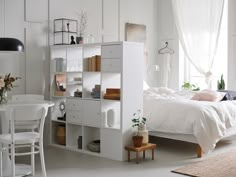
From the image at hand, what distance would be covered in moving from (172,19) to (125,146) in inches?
156

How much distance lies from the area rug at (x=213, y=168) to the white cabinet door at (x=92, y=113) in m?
1.33

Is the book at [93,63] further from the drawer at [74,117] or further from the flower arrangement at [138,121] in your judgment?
the flower arrangement at [138,121]

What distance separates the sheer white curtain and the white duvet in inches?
75.4

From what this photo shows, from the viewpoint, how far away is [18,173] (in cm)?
395

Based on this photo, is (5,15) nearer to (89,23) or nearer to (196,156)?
(89,23)

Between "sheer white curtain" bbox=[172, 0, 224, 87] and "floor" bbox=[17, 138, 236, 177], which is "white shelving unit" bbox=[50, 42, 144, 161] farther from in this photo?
"sheer white curtain" bbox=[172, 0, 224, 87]

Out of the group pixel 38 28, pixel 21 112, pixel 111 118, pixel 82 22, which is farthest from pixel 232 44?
pixel 21 112

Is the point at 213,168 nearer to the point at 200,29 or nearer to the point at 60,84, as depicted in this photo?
the point at 60,84

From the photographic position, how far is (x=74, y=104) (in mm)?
5176

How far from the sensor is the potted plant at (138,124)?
455 centimetres

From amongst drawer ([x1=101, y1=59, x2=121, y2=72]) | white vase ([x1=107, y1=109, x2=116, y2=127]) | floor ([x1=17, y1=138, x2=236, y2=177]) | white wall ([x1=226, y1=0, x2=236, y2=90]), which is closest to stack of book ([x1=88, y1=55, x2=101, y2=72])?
drawer ([x1=101, y1=59, x2=121, y2=72])

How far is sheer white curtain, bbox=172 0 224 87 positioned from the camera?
693cm

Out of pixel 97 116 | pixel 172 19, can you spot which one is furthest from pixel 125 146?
pixel 172 19

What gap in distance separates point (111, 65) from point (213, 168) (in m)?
1.79
